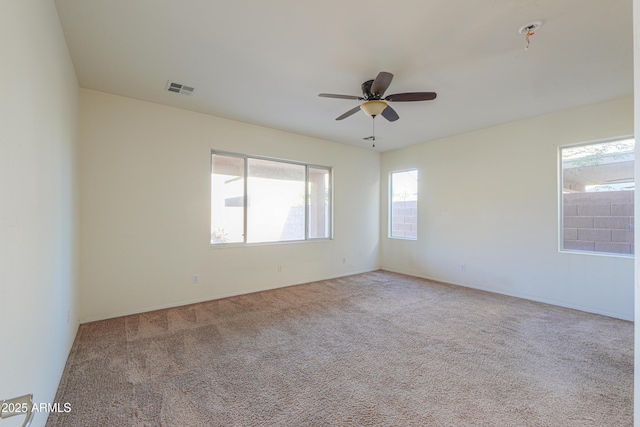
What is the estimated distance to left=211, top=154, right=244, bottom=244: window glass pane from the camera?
4.32 metres

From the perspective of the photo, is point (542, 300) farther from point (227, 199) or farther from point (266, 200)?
point (227, 199)

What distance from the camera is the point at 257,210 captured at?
4.79 m

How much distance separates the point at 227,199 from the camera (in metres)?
4.46

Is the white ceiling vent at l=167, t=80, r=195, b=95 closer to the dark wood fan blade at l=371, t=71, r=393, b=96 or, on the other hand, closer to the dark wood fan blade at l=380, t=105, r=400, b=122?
the dark wood fan blade at l=371, t=71, r=393, b=96

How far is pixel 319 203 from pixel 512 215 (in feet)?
10.9

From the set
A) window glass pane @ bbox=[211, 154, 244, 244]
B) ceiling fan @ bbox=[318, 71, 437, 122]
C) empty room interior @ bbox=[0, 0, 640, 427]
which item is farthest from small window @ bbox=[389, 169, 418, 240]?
window glass pane @ bbox=[211, 154, 244, 244]

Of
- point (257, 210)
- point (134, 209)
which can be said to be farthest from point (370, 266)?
point (134, 209)

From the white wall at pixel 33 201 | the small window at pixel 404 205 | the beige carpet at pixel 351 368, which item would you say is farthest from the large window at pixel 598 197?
the white wall at pixel 33 201

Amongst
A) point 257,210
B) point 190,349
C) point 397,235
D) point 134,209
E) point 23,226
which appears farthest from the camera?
point 397,235

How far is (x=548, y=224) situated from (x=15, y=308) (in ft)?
18.1

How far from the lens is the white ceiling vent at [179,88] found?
316cm

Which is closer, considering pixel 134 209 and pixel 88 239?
pixel 88 239

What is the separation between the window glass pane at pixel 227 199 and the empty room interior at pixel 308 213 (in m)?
0.03

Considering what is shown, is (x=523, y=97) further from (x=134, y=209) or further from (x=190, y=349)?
(x=134, y=209)
